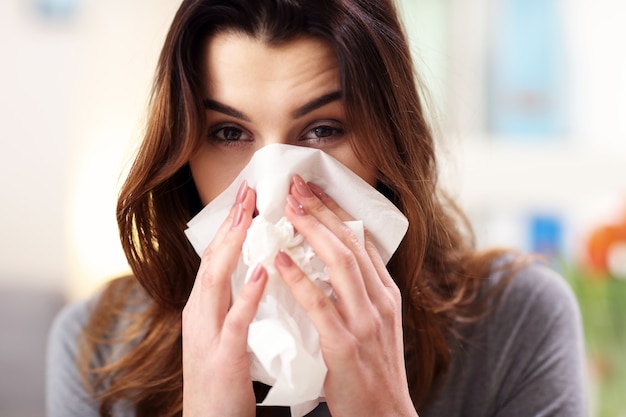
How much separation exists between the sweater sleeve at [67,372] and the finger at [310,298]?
0.51 metres

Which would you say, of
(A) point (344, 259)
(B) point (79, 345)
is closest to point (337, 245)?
(A) point (344, 259)

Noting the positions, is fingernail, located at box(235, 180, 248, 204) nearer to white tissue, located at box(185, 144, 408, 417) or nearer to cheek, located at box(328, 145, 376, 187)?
white tissue, located at box(185, 144, 408, 417)

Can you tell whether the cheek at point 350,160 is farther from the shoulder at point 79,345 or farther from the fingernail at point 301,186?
the shoulder at point 79,345

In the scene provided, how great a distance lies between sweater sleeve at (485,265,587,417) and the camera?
3.44ft

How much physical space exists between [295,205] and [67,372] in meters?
0.58

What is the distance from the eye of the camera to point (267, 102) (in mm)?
837

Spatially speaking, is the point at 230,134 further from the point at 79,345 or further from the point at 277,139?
Result: the point at 79,345

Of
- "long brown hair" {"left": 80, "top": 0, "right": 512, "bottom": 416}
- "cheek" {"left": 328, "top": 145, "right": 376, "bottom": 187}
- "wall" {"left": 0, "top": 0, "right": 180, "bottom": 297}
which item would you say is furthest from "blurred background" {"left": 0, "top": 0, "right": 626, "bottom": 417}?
"cheek" {"left": 328, "top": 145, "right": 376, "bottom": 187}

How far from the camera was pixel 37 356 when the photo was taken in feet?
8.03

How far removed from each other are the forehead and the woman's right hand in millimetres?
A: 129

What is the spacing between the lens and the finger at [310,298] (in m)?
0.76

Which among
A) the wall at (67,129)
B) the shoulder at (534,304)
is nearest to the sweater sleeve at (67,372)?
the shoulder at (534,304)

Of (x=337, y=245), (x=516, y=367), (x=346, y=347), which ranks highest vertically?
(x=337, y=245)

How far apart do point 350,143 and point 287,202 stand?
136mm
